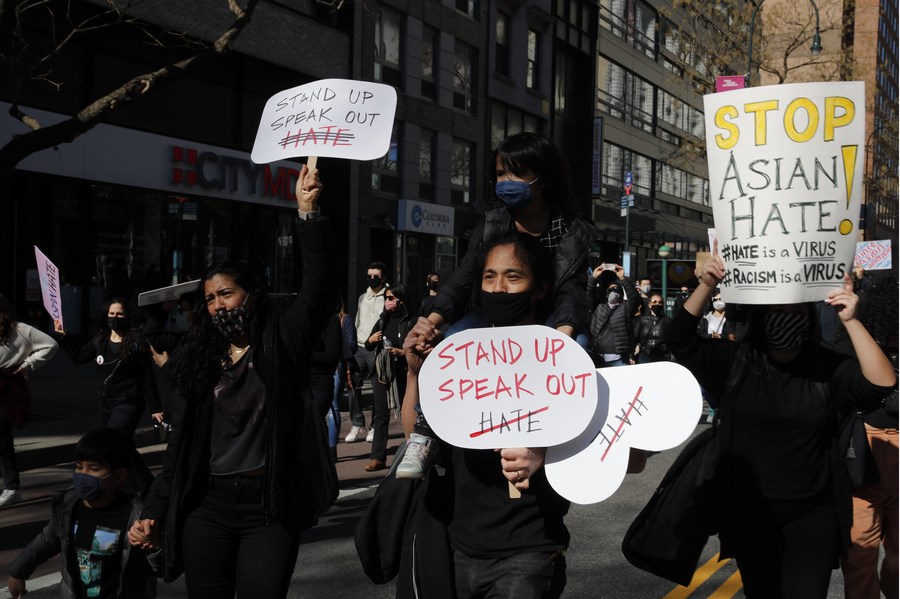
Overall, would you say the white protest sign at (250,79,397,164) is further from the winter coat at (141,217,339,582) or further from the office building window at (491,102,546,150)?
the office building window at (491,102,546,150)

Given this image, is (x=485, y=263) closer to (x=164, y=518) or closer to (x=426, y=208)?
(x=164, y=518)

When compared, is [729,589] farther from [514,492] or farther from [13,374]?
[13,374]

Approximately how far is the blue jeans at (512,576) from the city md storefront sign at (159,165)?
1519 cm

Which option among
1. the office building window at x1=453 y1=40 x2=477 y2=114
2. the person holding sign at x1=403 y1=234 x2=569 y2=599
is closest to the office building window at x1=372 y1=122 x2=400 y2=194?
the office building window at x1=453 y1=40 x2=477 y2=114

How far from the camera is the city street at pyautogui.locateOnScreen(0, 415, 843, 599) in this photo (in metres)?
5.72

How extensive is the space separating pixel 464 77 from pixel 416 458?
2831 centimetres

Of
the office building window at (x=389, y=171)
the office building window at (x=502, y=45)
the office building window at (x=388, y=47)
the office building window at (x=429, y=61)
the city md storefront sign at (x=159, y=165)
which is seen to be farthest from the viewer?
the office building window at (x=502, y=45)

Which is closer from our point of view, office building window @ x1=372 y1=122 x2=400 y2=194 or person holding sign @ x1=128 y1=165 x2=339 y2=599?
person holding sign @ x1=128 y1=165 x2=339 y2=599

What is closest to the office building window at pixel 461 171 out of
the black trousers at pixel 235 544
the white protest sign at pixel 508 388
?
the black trousers at pixel 235 544

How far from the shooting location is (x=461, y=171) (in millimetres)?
30656

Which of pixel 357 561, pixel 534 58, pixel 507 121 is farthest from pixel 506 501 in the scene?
pixel 534 58

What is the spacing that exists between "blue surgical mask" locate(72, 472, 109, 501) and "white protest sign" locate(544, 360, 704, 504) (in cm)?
209

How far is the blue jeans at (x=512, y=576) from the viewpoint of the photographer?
2.99 m

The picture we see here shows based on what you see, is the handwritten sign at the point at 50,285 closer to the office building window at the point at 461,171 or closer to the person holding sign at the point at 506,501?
the person holding sign at the point at 506,501
